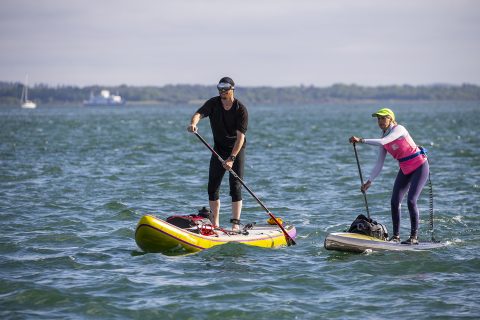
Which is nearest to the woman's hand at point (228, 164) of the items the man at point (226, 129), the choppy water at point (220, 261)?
the man at point (226, 129)

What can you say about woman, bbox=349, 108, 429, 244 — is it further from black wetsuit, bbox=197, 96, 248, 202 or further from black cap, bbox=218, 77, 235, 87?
black cap, bbox=218, 77, 235, 87

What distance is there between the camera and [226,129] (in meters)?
12.6

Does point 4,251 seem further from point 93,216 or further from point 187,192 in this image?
point 187,192

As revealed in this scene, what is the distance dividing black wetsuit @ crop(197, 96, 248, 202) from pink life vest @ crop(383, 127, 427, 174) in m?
2.31

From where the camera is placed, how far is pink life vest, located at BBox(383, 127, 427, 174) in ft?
40.5

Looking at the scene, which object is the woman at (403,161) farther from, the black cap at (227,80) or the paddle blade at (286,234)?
the black cap at (227,80)

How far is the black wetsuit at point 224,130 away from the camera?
Result: 41.0 feet

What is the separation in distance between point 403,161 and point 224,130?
2877mm

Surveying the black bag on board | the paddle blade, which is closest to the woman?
the black bag on board

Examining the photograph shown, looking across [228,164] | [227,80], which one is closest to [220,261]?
[228,164]

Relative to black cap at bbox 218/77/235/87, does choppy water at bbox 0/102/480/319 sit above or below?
below

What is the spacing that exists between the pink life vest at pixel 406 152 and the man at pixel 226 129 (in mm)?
2297

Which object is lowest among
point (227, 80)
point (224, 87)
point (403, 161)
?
point (403, 161)

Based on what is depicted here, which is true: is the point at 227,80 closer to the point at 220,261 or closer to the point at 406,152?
the point at 220,261
